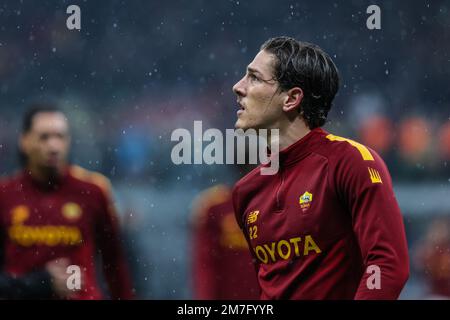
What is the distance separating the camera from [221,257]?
3.71 m

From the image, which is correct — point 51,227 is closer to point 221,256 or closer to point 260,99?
point 221,256

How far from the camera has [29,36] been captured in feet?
30.0

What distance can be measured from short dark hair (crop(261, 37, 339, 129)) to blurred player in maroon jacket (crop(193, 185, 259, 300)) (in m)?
1.43

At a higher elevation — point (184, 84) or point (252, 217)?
point (184, 84)

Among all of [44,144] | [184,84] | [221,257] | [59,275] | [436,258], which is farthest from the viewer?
[184,84]

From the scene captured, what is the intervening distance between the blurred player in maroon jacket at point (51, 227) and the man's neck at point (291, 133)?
→ 5.40ft

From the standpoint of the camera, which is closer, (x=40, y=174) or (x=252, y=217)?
(x=252, y=217)

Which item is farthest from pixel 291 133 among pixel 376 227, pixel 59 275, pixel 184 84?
pixel 184 84

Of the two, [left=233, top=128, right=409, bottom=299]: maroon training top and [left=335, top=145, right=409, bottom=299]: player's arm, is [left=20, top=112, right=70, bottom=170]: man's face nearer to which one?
[left=233, top=128, right=409, bottom=299]: maroon training top

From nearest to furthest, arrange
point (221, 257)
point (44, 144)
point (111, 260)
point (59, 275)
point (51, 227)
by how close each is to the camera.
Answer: point (59, 275), point (221, 257), point (111, 260), point (51, 227), point (44, 144)

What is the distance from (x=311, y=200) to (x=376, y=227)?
253mm

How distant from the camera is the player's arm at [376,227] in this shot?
6.18 feet

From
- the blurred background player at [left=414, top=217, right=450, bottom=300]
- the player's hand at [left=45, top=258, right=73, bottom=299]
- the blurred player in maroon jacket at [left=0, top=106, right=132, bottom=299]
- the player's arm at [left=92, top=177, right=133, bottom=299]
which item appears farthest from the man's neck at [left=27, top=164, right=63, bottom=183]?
the blurred background player at [left=414, top=217, right=450, bottom=300]
